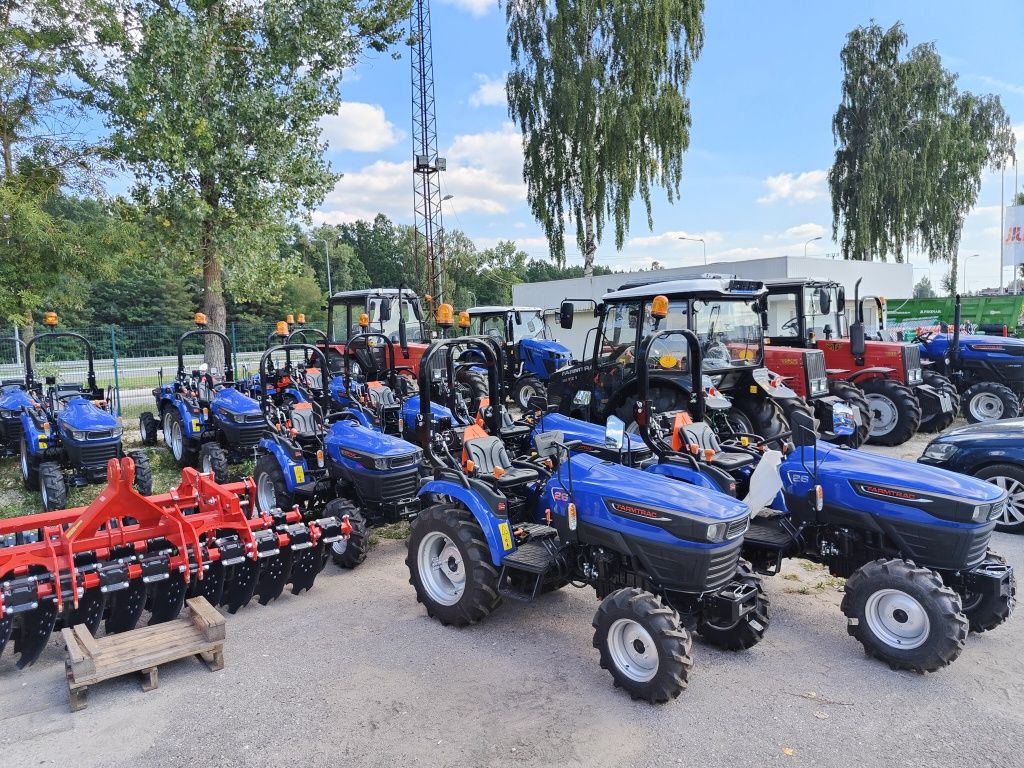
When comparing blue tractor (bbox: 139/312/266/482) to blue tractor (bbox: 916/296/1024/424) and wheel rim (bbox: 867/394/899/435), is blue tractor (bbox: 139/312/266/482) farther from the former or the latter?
blue tractor (bbox: 916/296/1024/424)

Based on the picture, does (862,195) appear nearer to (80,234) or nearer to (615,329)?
(615,329)

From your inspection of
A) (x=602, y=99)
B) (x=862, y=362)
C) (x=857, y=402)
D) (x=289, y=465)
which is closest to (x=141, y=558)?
(x=289, y=465)

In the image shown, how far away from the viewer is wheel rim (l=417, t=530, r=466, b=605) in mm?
4379

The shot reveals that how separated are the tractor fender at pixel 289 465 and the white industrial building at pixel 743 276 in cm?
1423

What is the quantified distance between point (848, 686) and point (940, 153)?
30.2 m

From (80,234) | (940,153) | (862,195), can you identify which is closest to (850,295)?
(862,195)

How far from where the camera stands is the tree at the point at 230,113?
1003cm

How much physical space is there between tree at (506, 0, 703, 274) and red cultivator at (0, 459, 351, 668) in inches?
710

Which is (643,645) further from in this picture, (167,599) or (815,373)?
(815,373)

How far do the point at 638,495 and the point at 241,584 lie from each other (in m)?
2.72

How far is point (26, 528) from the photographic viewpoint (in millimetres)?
4578

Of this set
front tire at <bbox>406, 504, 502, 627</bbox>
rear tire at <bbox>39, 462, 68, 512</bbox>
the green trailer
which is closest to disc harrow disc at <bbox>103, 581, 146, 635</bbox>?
front tire at <bbox>406, 504, 502, 627</bbox>

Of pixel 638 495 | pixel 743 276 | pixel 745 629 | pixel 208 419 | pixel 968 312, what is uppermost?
pixel 743 276

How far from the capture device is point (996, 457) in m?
5.94
